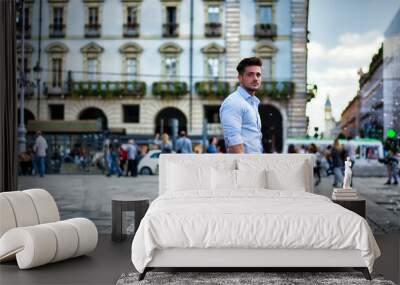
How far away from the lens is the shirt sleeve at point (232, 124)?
202 inches

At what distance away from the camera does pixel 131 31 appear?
838 cm

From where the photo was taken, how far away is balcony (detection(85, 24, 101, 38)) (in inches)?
328

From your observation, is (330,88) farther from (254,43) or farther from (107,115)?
(107,115)

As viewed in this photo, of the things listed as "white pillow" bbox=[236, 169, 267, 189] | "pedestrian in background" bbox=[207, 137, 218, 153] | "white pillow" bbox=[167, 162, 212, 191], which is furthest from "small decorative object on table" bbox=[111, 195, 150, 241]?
"pedestrian in background" bbox=[207, 137, 218, 153]

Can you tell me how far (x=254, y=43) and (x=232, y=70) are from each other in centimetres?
48

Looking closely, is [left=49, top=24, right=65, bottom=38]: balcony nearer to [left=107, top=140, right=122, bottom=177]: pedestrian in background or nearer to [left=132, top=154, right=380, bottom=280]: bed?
[left=107, top=140, right=122, bottom=177]: pedestrian in background

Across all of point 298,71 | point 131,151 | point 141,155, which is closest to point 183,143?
point 131,151

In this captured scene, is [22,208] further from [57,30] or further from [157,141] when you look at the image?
[57,30]

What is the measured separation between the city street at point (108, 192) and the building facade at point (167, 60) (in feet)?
3.14

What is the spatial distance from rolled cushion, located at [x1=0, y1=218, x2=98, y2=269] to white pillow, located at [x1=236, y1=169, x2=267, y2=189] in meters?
1.30

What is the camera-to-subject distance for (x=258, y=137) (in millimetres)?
5262

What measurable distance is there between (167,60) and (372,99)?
9.16ft

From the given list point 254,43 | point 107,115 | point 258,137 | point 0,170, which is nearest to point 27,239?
point 0,170

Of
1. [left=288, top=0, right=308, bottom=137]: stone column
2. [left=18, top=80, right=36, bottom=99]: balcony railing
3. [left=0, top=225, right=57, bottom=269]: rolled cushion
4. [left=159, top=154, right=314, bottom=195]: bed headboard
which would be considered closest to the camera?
[left=0, top=225, right=57, bottom=269]: rolled cushion
